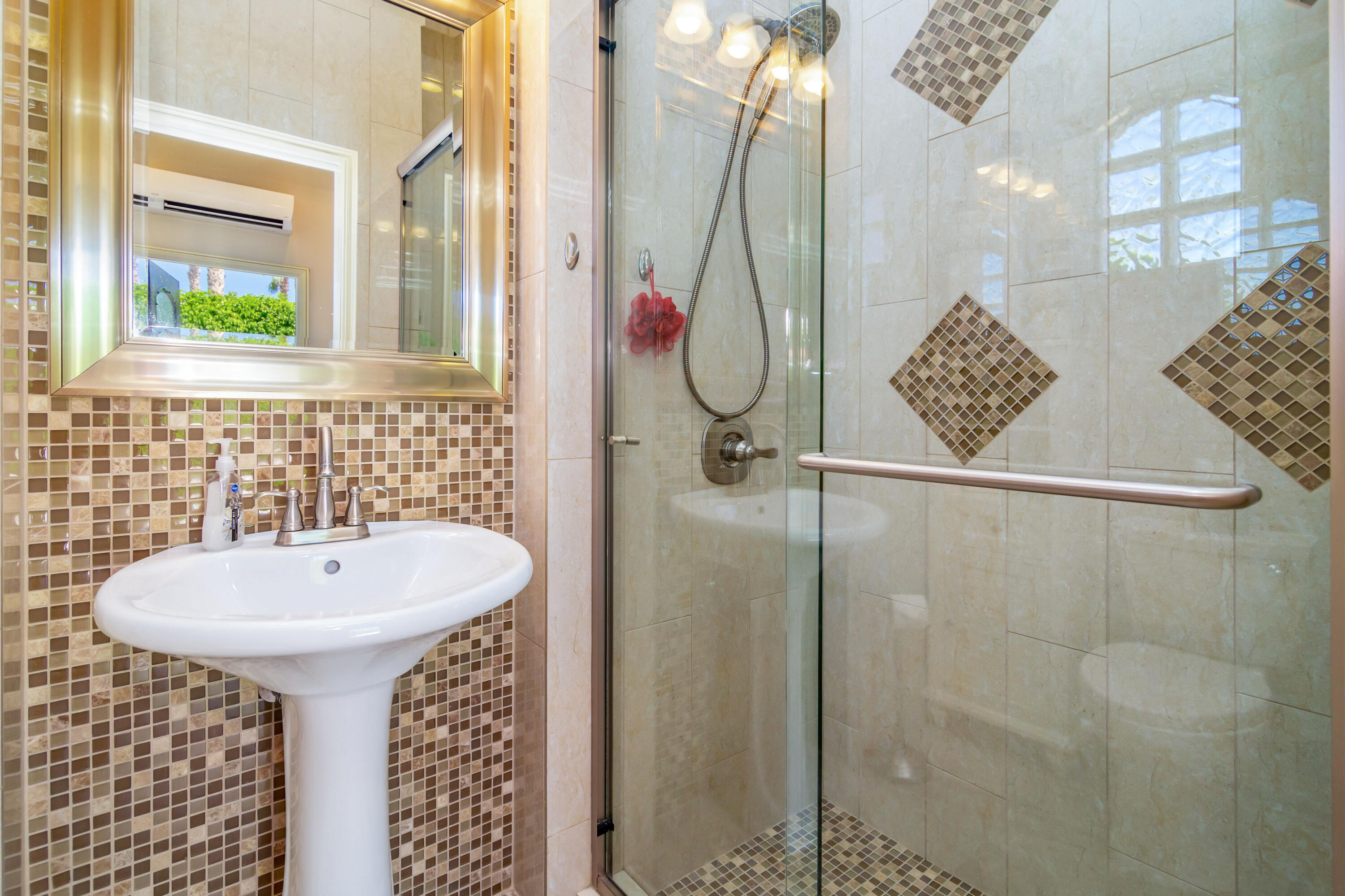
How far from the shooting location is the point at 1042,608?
2.57ft

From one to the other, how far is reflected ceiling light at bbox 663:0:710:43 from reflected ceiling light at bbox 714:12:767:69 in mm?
49

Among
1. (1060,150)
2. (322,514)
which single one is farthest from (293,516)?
(1060,150)

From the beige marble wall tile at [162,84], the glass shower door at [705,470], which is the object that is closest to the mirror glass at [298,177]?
the beige marble wall tile at [162,84]

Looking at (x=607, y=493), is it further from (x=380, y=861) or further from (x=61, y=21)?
(x=61, y=21)

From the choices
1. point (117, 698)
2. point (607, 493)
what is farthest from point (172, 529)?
point (607, 493)

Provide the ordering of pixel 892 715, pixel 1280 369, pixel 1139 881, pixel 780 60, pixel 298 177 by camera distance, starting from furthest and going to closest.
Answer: pixel 298 177
pixel 780 60
pixel 892 715
pixel 1139 881
pixel 1280 369

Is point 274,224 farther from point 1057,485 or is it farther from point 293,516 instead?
point 1057,485

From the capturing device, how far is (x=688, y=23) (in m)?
1.18

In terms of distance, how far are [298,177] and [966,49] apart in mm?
1138

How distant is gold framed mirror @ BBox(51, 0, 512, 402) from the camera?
934 mm

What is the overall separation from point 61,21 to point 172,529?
0.78 metres

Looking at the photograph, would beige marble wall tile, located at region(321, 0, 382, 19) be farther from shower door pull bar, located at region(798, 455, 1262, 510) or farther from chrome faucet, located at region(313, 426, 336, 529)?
shower door pull bar, located at region(798, 455, 1262, 510)

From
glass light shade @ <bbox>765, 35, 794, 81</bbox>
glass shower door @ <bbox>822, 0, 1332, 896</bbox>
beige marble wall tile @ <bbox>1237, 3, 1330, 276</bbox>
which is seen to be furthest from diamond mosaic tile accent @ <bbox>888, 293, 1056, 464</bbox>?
glass light shade @ <bbox>765, 35, 794, 81</bbox>

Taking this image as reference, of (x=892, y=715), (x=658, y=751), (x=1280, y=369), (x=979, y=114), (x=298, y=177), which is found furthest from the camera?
(x=658, y=751)
